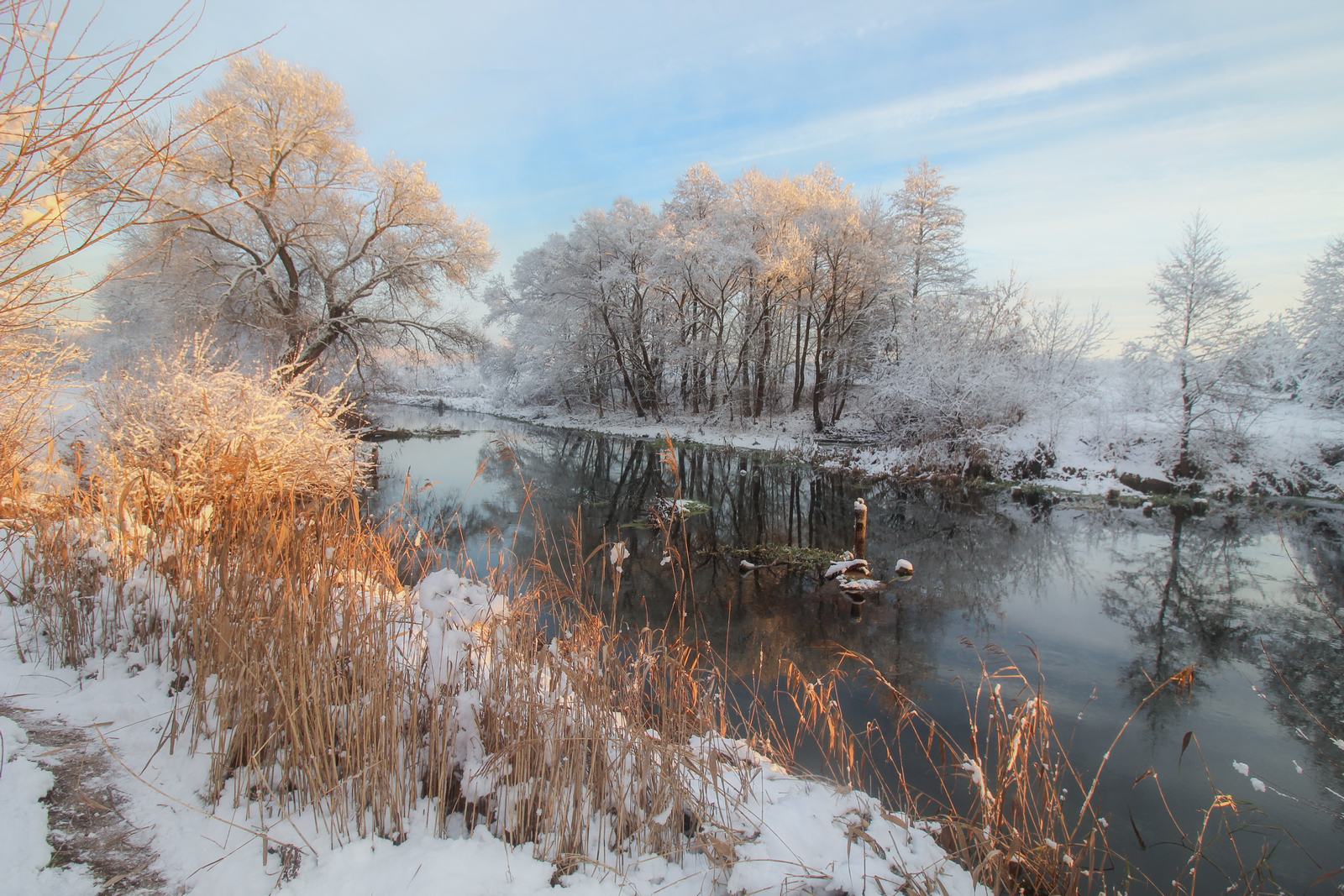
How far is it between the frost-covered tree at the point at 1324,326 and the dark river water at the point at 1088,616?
6407 mm

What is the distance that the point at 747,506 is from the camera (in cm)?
1336

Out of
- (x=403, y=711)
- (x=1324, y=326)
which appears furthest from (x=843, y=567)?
(x=1324, y=326)

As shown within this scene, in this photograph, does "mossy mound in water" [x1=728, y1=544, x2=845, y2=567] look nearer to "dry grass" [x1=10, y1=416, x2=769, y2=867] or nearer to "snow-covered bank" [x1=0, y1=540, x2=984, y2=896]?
"dry grass" [x1=10, y1=416, x2=769, y2=867]

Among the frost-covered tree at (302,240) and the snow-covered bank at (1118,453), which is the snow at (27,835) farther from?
the snow-covered bank at (1118,453)

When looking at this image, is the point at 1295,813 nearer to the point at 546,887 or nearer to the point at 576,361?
the point at 546,887

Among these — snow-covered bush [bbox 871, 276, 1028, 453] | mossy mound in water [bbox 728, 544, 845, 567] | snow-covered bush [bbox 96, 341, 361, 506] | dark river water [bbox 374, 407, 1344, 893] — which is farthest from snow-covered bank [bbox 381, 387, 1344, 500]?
snow-covered bush [bbox 96, 341, 361, 506]

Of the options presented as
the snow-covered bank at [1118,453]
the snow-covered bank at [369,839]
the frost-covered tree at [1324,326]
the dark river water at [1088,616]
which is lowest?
the dark river water at [1088,616]

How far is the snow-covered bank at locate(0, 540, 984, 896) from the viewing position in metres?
1.90

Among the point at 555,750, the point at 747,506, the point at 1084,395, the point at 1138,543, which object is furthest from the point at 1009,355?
the point at 555,750

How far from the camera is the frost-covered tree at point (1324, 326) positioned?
16.9 m

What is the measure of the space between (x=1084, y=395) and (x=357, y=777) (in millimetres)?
21682

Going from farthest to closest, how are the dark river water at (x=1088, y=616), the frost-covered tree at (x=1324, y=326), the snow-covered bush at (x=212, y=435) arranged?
the frost-covered tree at (x=1324, y=326), the snow-covered bush at (x=212, y=435), the dark river water at (x=1088, y=616)

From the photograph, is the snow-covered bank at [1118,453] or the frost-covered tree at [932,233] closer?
the snow-covered bank at [1118,453]

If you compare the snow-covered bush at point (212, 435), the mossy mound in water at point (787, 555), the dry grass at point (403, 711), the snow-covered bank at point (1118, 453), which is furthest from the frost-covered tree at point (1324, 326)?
the snow-covered bush at point (212, 435)
